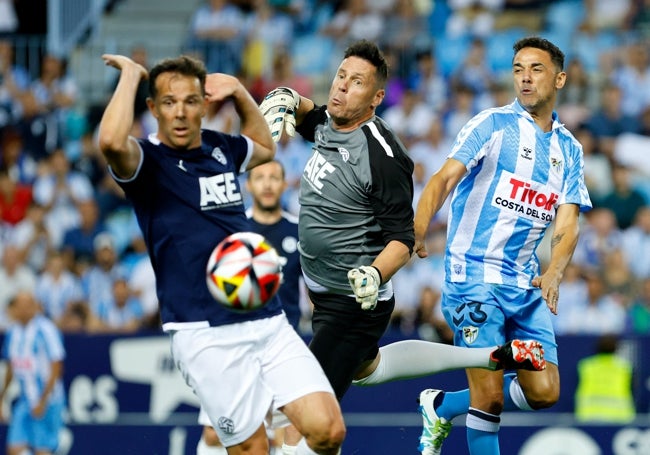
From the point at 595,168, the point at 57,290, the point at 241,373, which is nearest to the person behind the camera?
the point at 241,373

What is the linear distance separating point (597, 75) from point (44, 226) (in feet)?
26.1

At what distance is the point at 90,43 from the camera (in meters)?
20.6

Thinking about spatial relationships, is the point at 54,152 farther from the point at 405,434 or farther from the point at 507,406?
the point at 507,406

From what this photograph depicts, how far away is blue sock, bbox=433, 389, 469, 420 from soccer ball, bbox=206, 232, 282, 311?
2253mm

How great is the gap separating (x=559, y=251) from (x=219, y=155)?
252 cm

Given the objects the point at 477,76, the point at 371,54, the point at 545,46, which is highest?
the point at 545,46

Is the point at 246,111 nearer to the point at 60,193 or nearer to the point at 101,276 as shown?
the point at 101,276

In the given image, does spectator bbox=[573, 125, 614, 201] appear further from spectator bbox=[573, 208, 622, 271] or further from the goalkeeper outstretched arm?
the goalkeeper outstretched arm

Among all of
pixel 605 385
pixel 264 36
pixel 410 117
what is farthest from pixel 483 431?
pixel 264 36

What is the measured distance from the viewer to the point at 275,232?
10.5 meters

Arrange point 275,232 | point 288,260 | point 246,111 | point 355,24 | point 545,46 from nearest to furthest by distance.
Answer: point 246,111, point 545,46, point 288,260, point 275,232, point 355,24

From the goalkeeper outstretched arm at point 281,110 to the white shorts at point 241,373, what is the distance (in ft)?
5.03

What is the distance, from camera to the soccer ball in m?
6.75

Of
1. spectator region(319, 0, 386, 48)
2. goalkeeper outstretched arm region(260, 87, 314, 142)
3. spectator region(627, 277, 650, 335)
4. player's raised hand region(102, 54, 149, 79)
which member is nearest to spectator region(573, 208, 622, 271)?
spectator region(627, 277, 650, 335)
